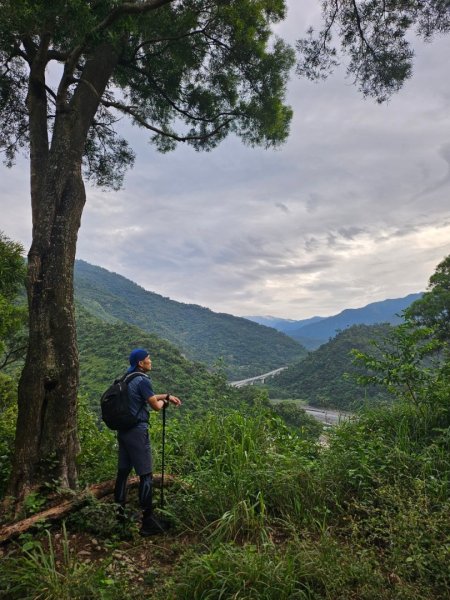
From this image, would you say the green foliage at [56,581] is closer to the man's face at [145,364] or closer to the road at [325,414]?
the man's face at [145,364]

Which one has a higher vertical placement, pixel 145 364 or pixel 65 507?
pixel 145 364

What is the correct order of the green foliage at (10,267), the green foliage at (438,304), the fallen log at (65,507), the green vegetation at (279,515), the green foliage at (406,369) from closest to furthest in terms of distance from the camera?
the green vegetation at (279,515) → the fallen log at (65,507) → the green foliage at (406,369) → the green foliage at (10,267) → the green foliage at (438,304)

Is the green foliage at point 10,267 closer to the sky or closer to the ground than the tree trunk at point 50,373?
closer to the sky

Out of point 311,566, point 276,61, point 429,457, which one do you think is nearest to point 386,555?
point 311,566

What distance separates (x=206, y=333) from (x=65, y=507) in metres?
176

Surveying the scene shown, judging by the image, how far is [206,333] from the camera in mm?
178750

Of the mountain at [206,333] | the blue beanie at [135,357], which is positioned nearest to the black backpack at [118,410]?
the blue beanie at [135,357]

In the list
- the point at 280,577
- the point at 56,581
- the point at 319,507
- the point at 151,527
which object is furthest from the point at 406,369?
the point at 56,581

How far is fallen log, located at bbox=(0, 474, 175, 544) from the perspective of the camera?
3.50m

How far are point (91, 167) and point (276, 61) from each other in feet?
15.1

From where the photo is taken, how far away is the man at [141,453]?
3879 millimetres

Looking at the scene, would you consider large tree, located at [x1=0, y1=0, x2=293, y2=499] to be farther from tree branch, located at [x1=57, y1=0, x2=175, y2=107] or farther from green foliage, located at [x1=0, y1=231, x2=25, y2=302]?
green foliage, located at [x1=0, y1=231, x2=25, y2=302]

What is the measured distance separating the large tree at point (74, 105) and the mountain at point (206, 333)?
111 metres

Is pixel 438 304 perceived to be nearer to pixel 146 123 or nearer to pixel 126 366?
pixel 146 123
